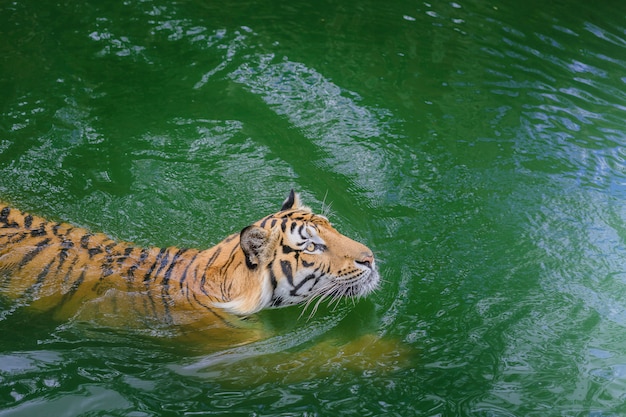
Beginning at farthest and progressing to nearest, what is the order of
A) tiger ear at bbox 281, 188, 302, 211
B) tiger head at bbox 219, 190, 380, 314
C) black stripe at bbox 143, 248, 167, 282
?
1. tiger ear at bbox 281, 188, 302, 211
2. black stripe at bbox 143, 248, 167, 282
3. tiger head at bbox 219, 190, 380, 314

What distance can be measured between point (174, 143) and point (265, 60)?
1.38 metres

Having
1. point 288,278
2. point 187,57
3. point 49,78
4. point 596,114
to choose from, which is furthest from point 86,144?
point 596,114

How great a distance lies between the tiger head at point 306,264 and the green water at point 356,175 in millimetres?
283

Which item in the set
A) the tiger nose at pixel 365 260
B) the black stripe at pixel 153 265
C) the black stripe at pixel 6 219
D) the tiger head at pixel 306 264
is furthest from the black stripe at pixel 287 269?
the black stripe at pixel 6 219

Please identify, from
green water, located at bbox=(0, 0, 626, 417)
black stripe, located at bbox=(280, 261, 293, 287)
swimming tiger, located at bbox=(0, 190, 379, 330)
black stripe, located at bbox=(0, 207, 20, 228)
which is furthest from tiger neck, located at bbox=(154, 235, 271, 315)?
black stripe, located at bbox=(0, 207, 20, 228)

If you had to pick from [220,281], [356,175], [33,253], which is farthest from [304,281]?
[356,175]

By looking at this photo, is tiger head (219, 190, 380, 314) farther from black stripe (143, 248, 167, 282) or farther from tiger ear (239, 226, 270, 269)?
black stripe (143, 248, 167, 282)

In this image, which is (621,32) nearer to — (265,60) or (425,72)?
(425,72)

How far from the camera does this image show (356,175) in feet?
15.2

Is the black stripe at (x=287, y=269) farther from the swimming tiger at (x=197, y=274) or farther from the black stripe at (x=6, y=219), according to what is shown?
the black stripe at (x=6, y=219)

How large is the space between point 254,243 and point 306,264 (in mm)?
280

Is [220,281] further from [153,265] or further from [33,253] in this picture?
[33,253]

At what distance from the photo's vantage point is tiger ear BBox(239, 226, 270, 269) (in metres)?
3.08

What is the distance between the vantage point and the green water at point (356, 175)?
3164 mm
